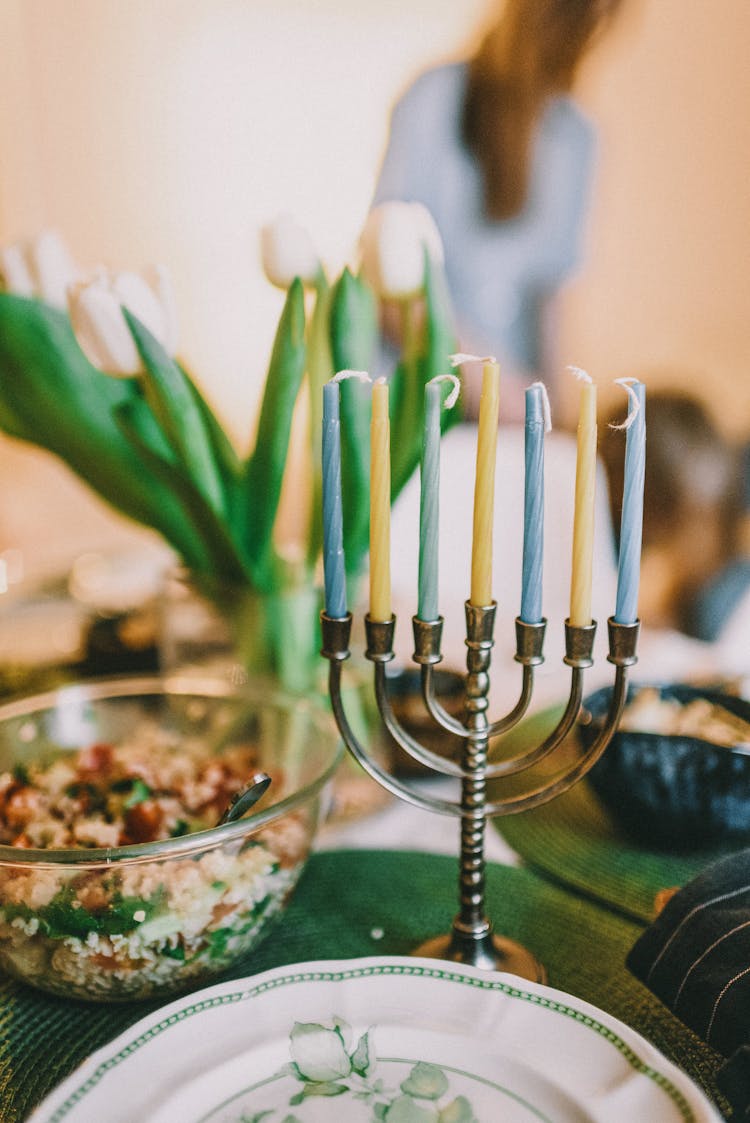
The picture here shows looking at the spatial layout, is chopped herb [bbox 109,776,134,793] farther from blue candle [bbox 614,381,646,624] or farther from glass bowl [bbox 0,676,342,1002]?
blue candle [bbox 614,381,646,624]

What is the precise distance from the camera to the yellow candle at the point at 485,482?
0.39m

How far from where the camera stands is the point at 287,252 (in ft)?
1.85

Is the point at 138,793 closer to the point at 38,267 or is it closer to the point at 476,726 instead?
the point at 476,726

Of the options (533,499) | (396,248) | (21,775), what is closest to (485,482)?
(533,499)

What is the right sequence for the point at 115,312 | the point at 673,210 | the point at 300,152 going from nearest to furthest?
the point at 115,312 < the point at 673,210 < the point at 300,152

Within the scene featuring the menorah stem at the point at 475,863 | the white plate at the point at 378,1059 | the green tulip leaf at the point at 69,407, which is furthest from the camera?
the green tulip leaf at the point at 69,407

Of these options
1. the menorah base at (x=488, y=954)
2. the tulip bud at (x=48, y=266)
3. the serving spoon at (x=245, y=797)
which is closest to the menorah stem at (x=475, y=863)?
the menorah base at (x=488, y=954)

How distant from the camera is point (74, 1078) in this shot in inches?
13.8

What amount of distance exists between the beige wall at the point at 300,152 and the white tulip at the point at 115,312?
0.72 metres

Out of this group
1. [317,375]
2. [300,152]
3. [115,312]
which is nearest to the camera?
[115,312]

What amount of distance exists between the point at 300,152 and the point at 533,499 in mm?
1051

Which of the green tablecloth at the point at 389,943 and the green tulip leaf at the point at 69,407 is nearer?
the green tablecloth at the point at 389,943

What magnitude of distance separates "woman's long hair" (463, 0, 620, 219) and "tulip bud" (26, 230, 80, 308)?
2.23ft

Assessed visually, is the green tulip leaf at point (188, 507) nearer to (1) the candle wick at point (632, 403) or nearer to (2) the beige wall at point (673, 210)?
(1) the candle wick at point (632, 403)
